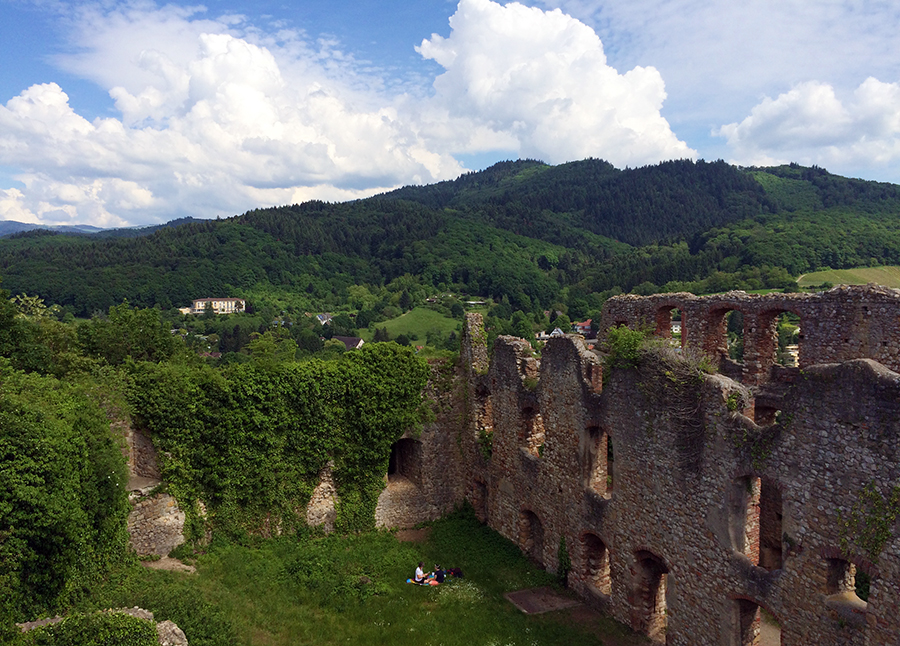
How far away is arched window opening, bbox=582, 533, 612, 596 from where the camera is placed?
15562 mm

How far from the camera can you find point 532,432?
1833 centimetres

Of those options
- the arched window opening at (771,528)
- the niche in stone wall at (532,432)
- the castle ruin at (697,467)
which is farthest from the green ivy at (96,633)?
the arched window opening at (771,528)

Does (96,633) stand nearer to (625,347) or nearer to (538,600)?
(538,600)

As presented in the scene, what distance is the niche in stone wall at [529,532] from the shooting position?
17856 mm

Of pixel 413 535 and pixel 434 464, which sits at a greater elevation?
pixel 434 464

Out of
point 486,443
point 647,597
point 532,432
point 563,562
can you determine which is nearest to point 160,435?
point 486,443

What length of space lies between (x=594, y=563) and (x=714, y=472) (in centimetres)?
536

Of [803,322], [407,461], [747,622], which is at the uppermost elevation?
[803,322]

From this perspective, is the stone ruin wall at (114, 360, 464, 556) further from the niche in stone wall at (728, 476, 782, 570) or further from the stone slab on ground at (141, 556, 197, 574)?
the niche in stone wall at (728, 476, 782, 570)

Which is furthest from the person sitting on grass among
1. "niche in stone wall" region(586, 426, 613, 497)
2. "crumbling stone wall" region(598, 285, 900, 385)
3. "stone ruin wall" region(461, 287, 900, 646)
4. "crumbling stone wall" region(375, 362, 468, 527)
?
"crumbling stone wall" region(598, 285, 900, 385)

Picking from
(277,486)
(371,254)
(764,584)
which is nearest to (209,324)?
(371,254)

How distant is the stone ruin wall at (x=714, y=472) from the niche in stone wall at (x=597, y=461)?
38mm

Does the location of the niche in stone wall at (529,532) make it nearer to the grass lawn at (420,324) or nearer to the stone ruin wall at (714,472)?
the stone ruin wall at (714,472)

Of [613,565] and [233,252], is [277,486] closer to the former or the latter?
[613,565]
